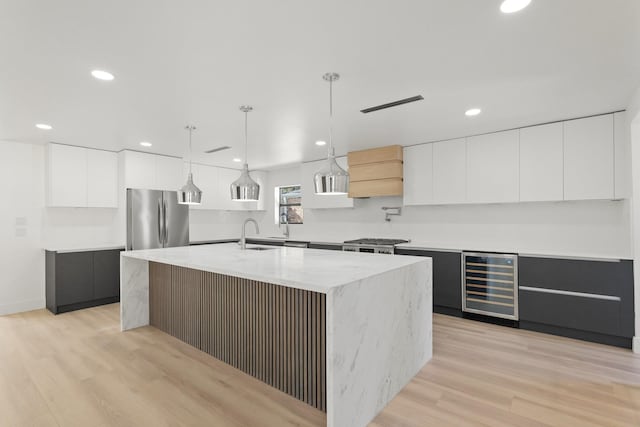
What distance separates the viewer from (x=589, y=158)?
11.3ft

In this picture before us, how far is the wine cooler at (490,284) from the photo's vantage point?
3.72 meters

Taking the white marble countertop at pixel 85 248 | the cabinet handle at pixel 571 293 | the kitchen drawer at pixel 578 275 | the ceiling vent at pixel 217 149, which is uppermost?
the ceiling vent at pixel 217 149

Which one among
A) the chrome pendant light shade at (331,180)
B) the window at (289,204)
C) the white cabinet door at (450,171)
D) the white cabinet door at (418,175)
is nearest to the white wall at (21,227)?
the window at (289,204)

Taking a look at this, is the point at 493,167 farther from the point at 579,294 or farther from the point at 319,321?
the point at 319,321

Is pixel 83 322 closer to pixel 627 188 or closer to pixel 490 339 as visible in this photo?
pixel 490 339

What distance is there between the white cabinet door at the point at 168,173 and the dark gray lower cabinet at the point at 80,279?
1252 millimetres

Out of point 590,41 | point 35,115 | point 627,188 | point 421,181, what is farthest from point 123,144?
point 627,188

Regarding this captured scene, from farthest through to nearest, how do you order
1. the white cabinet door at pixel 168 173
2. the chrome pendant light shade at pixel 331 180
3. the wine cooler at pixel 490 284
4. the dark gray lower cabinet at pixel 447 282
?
the white cabinet door at pixel 168 173 → the dark gray lower cabinet at pixel 447 282 → the wine cooler at pixel 490 284 → the chrome pendant light shade at pixel 331 180

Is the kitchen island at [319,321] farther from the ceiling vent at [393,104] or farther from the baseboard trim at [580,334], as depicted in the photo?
the baseboard trim at [580,334]

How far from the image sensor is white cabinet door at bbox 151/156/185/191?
5.25m

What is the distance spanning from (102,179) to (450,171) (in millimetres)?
5136

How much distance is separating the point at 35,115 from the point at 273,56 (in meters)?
2.88

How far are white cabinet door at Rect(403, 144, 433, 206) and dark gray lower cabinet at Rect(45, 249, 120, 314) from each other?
4518mm

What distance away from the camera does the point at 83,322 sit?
3.96 metres
